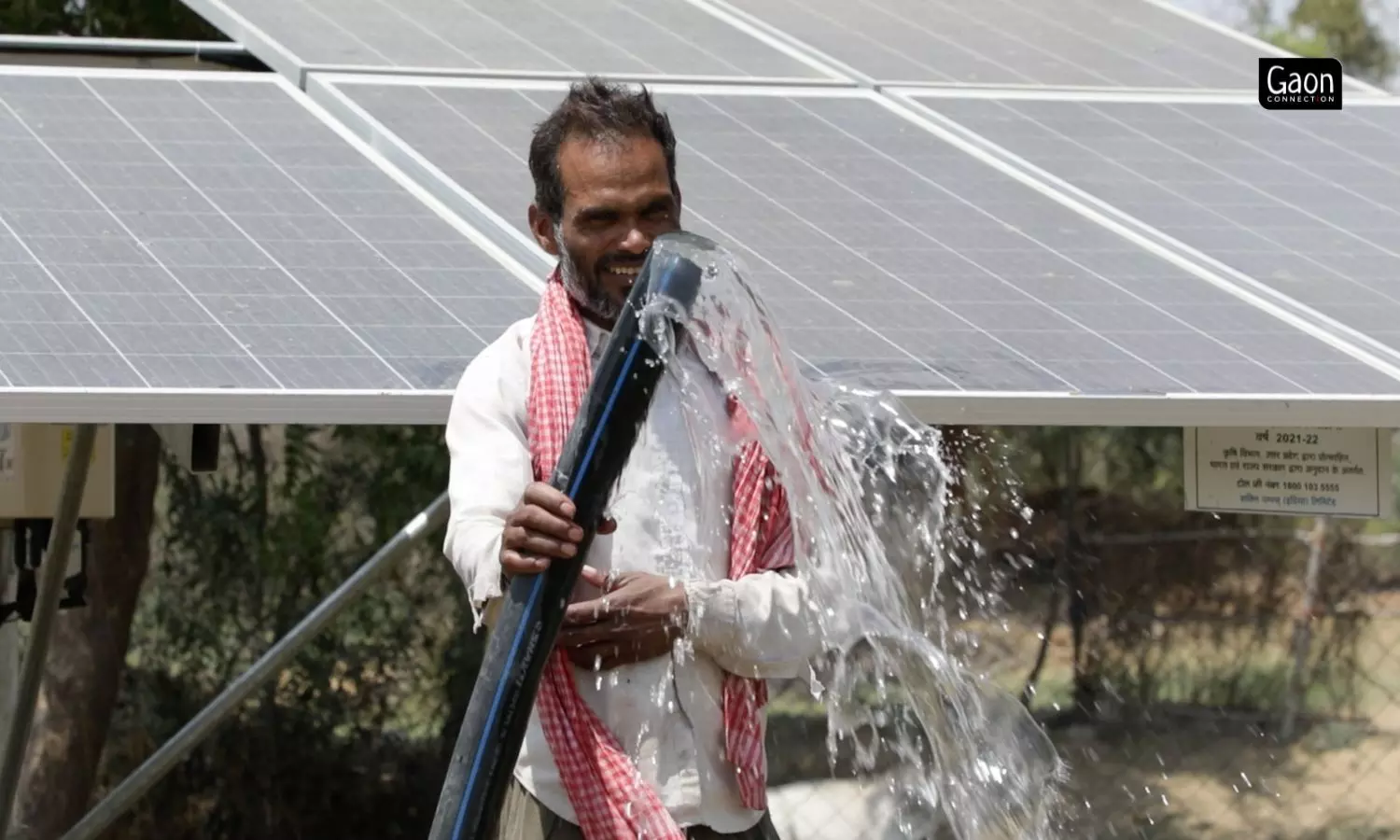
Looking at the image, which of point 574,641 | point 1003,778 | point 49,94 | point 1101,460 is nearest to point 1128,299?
point 1003,778

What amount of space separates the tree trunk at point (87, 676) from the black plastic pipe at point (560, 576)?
16.8 feet

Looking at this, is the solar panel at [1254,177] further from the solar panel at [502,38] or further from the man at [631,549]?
the man at [631,549]

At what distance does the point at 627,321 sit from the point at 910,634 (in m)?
1.02

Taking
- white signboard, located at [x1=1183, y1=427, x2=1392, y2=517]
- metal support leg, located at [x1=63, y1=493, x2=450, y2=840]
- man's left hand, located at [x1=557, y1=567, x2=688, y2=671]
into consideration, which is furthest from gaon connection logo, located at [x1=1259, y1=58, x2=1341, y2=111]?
man's left hand, located at [x1=557, y1=567, x2=688, y2=671]

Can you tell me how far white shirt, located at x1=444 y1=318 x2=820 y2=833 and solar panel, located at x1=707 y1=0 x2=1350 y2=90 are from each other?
9.13 ft

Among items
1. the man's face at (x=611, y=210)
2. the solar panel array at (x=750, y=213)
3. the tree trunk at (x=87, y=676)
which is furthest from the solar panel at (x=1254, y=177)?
the tree trunk at (x=87, y=676)

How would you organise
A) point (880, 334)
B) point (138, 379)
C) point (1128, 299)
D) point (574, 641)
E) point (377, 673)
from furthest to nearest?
point (377, 673), point (1128, 299), point (880, 334), point (138, 379), point (574, 641)

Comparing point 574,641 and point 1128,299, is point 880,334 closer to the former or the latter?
point 1128,299

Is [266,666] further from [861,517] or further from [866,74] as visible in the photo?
[866,74]

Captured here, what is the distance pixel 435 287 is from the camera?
136 inches

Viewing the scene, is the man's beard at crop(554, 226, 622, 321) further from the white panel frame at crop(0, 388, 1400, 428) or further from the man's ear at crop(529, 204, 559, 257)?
the white panel frame at crop(0, 388, 1400, 428)

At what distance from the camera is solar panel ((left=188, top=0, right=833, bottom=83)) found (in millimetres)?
4910

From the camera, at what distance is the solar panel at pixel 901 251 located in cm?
336

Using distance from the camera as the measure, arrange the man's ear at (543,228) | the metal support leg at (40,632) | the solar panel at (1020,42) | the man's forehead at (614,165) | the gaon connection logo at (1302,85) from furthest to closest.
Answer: the solar panel at (1020,42), the gaon connection logo at (1302,85), the metal support leg at (40,632), the man's ear at (543,228), the man's forehead at (614,165)
